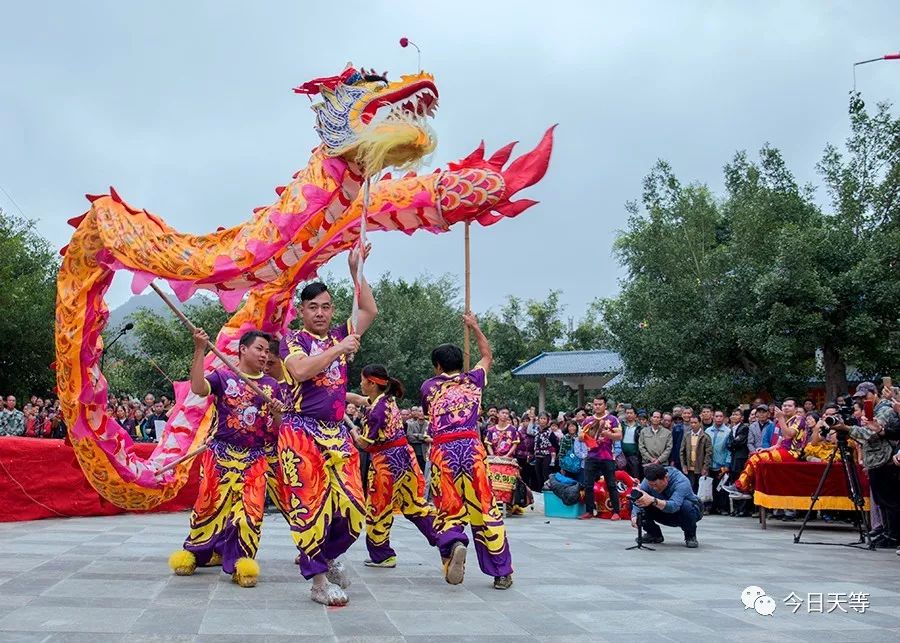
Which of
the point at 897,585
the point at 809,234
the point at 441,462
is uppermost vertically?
the point at 809,234

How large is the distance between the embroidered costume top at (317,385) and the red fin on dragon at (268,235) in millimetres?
1151

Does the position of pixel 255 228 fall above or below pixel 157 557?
above

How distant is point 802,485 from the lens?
9.27m

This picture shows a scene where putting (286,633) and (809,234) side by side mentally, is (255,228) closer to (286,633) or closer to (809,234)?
(286,633)

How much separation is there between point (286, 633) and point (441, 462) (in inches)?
72.9

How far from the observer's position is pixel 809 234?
47.9 feet

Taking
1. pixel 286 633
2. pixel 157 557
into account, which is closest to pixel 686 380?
pixel 157 557

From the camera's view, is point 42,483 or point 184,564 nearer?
point 184,564

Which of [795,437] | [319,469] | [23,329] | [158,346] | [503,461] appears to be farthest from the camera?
[158,346]

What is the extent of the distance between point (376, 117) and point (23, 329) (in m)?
18.4

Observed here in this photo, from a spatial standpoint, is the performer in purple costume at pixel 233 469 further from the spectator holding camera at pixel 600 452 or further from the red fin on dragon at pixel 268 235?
the spectator holding camera at pixel 600 452

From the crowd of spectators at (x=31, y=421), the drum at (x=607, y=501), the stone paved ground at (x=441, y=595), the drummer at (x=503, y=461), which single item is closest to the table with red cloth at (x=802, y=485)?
the stone paved ground at (x=441, y=595)

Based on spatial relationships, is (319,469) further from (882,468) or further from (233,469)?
(882,468)

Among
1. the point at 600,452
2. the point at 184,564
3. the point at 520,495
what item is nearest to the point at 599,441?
the point at 600,452
